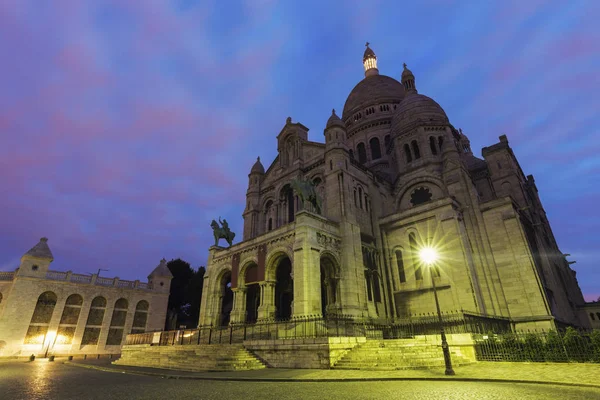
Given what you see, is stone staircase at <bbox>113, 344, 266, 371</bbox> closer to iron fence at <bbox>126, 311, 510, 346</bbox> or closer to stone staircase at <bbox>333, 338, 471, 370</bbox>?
iron fence at <bbox>126, 311, 510, 346</bbox>

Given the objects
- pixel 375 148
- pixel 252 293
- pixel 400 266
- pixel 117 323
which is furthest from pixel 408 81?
pixel 117 323

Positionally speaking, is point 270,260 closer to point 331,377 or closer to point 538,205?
point 331,377

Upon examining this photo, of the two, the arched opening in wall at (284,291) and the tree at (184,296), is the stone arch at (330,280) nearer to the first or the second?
the arched opening in wall at (284,291)

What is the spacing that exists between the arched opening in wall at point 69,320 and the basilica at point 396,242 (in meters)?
17.8

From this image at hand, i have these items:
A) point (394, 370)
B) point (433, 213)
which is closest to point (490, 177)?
point (433, 213)

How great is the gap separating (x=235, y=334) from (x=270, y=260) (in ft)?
17.7

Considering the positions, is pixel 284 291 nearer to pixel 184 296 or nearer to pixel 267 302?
pixel 267 302

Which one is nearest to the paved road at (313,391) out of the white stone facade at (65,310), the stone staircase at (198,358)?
the stone staircase at (198,358)

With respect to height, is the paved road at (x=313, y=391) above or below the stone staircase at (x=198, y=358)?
below

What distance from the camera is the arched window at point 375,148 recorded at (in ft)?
131

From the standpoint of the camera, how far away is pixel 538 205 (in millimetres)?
34906

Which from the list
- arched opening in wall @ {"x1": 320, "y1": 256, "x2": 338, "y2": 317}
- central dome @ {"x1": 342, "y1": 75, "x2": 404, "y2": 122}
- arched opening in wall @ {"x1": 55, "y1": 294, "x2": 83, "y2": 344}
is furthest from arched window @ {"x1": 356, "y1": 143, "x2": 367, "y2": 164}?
arched opening in wall @ {"x1": 55, "y1": 294, "x2": 83, "y2": 344}

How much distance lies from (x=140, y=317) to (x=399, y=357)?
38.1 metres

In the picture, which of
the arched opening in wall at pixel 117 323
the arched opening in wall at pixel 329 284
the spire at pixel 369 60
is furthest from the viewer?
the spire at pixel 369 60
